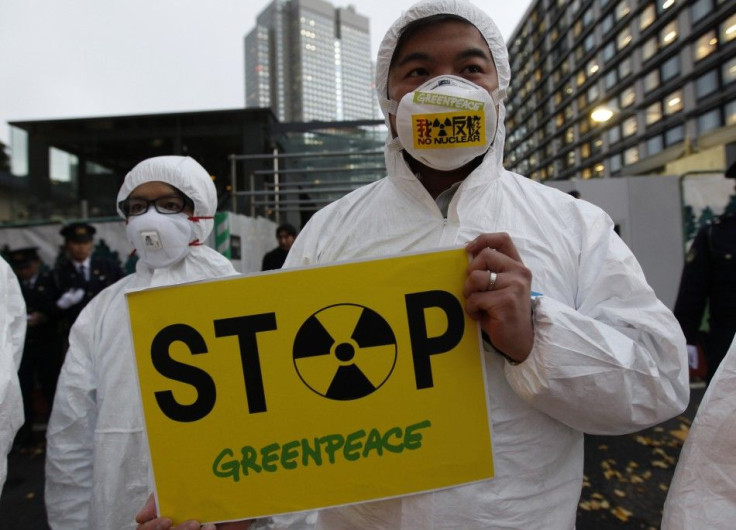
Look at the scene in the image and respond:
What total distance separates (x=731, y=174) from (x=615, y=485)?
2350mm

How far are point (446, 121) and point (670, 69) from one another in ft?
182

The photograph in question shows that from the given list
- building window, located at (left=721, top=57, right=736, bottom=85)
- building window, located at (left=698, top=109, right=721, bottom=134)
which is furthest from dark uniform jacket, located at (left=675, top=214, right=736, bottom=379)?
building window, located at (left=698, top=109, right=721, bottom=134)

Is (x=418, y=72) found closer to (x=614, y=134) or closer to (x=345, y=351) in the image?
(x=345, y=351)

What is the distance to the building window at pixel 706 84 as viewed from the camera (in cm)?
3912

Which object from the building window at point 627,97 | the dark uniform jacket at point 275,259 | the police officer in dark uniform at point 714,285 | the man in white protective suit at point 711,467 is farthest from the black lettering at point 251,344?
the building window at point 627,97

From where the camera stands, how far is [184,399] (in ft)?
3.46

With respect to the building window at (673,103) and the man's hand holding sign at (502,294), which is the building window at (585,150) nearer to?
the building window at (673,103)

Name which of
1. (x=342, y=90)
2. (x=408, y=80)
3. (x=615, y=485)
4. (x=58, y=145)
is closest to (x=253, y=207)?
(x=615, y=485)

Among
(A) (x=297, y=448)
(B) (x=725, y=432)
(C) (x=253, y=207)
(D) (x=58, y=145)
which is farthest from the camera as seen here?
(D) (x=58, y=145)

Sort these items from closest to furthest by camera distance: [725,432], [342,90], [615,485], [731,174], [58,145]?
[725,432], [731,174], [615,485], [58,145], [342,90]

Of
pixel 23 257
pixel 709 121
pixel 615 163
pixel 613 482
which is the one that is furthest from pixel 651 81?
pixel 23 257

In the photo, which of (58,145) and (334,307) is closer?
(334,307)

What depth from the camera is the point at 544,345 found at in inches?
35.7

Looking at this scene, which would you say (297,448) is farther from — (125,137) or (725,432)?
(125,137)
